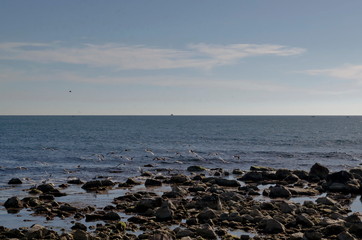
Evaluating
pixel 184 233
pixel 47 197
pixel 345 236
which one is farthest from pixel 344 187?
pixel 47 197

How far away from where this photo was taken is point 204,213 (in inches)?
1178

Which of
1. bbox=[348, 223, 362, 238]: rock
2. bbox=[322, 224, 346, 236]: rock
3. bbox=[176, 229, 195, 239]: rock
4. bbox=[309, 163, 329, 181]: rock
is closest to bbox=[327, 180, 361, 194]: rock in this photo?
bbox=[309, 163, 329, 181]: rock

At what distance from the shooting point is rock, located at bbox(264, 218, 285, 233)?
88.5 feet

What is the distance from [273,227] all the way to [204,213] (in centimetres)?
491

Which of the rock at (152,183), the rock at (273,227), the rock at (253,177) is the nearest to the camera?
the rock at (273,227)

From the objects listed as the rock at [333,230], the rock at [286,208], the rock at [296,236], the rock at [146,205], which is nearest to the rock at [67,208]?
the rock at [146,205]

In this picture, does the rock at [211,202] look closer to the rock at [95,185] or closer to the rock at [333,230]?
the rock at [333,230]

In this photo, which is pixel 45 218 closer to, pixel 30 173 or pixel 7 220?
pixel 7 220

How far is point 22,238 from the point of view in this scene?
24.0m

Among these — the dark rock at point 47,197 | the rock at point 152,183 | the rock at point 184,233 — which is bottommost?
the rock at point 152,183

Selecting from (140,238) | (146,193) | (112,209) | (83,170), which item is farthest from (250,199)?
(83,170)

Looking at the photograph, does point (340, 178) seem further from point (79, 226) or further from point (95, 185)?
point (79, 226)

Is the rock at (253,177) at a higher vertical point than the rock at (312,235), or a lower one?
lower

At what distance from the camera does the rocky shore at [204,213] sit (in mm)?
25641
